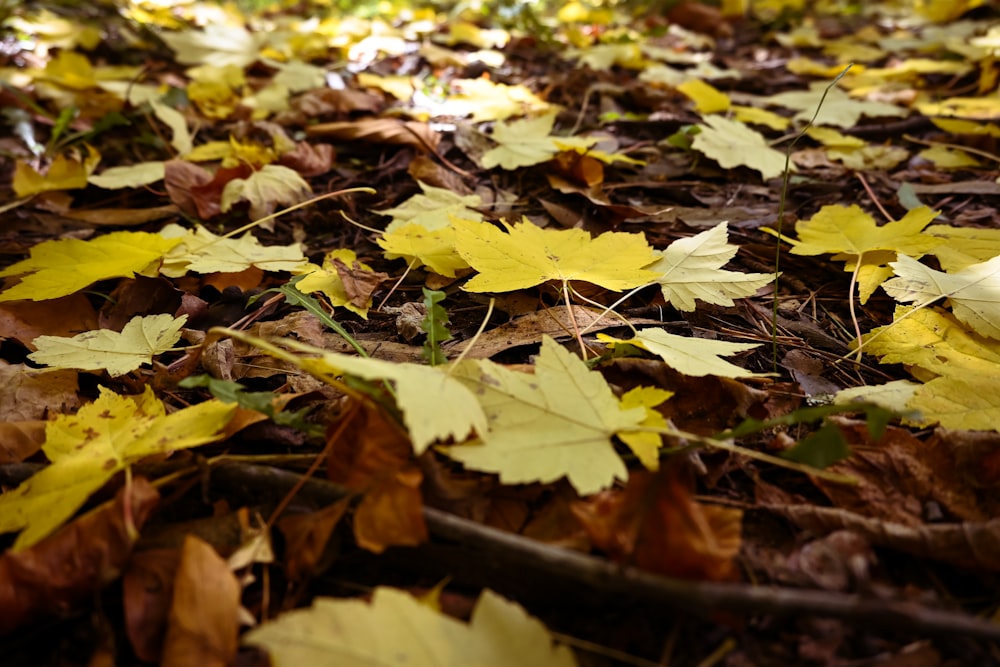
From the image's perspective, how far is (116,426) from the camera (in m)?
0.88

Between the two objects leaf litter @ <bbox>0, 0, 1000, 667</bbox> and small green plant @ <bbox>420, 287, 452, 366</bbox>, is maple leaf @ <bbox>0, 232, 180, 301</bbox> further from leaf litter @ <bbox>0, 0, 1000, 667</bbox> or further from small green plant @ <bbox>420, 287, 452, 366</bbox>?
small green plant @ <bbox>420, 287, 452, 366</bbox>

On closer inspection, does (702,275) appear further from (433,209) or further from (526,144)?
(526,144)

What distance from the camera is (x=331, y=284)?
4.30ft

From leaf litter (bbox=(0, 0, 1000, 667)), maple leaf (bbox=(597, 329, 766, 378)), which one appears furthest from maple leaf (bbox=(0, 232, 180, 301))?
maple leaf (bbox=(597, 329, 766, 378))

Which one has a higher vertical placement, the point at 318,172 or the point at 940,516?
the point at 318,172

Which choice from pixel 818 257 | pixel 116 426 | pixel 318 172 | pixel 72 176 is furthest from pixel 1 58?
pixel 818 257

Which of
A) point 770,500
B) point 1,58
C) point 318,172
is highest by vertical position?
point 1,58

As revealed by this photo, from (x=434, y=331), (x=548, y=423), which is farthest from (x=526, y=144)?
(x=548, y=423)

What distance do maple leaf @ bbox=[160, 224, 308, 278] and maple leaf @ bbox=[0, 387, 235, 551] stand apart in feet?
1.54

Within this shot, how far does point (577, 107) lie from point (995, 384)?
1787 millimetres

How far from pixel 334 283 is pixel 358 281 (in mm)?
54

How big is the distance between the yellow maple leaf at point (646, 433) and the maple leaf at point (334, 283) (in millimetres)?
624

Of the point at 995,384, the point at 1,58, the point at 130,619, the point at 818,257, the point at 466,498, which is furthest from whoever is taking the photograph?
the point at 1,58

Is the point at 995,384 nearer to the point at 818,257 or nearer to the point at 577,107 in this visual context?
the point at 818,257
